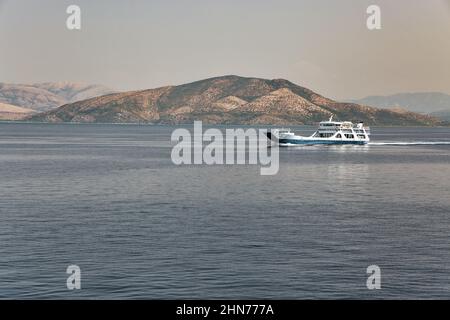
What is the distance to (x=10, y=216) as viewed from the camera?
2704 inches

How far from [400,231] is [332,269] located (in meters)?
17.7

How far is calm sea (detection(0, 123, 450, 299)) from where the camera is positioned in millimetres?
42406

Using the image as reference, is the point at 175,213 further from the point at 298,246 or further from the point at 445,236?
the point at 445,236

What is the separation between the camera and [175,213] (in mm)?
72375

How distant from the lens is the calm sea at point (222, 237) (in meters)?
42.4

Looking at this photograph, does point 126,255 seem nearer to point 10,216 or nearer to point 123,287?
point 123,287

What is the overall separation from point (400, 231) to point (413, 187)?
1743 inches

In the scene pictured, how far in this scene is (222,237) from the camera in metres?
58.0
